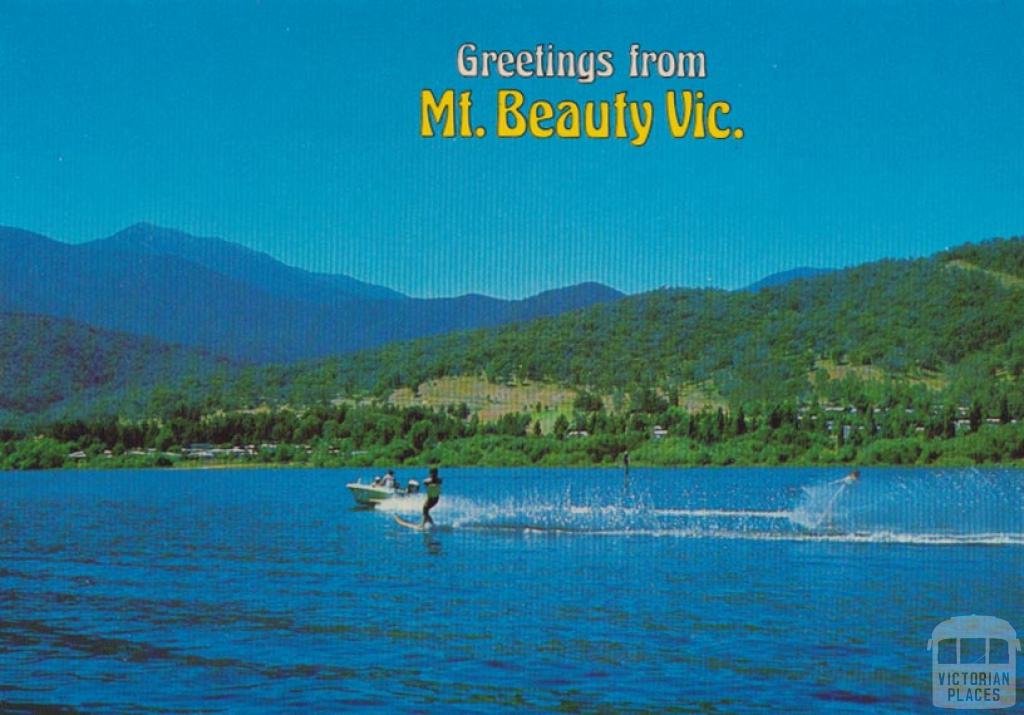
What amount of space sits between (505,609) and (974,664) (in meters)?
8.76

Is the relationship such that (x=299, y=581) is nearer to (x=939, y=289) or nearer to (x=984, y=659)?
(x=984, y=659)

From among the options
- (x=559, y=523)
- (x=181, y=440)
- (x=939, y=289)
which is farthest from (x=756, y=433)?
(x=559, y=523)

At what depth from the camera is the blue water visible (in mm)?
17141

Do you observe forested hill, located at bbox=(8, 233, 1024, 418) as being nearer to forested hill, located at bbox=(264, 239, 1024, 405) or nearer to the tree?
forested hill, located at bbox=(264, 239, 1024, 405)

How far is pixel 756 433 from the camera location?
125 metres

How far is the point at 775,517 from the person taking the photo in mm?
46156

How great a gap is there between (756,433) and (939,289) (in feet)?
102

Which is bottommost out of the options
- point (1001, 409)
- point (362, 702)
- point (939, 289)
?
point (362, 702)

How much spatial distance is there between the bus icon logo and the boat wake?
14262 mm

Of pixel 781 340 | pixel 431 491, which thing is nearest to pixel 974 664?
pixel 431 491

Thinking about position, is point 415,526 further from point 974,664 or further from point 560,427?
point 560,427

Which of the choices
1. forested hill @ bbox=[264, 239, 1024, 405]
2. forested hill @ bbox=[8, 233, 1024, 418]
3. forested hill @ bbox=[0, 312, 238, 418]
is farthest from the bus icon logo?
forested hill @ bbox=[0, 312, 238, 418]

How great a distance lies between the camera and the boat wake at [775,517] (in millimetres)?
37938

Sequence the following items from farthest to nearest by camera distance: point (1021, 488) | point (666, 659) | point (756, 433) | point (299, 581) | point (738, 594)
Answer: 1. point (756, 433)
2. point (1021, 488)
3. point (299, 581)
4. point (738, 594)
5. point (666, 659)
